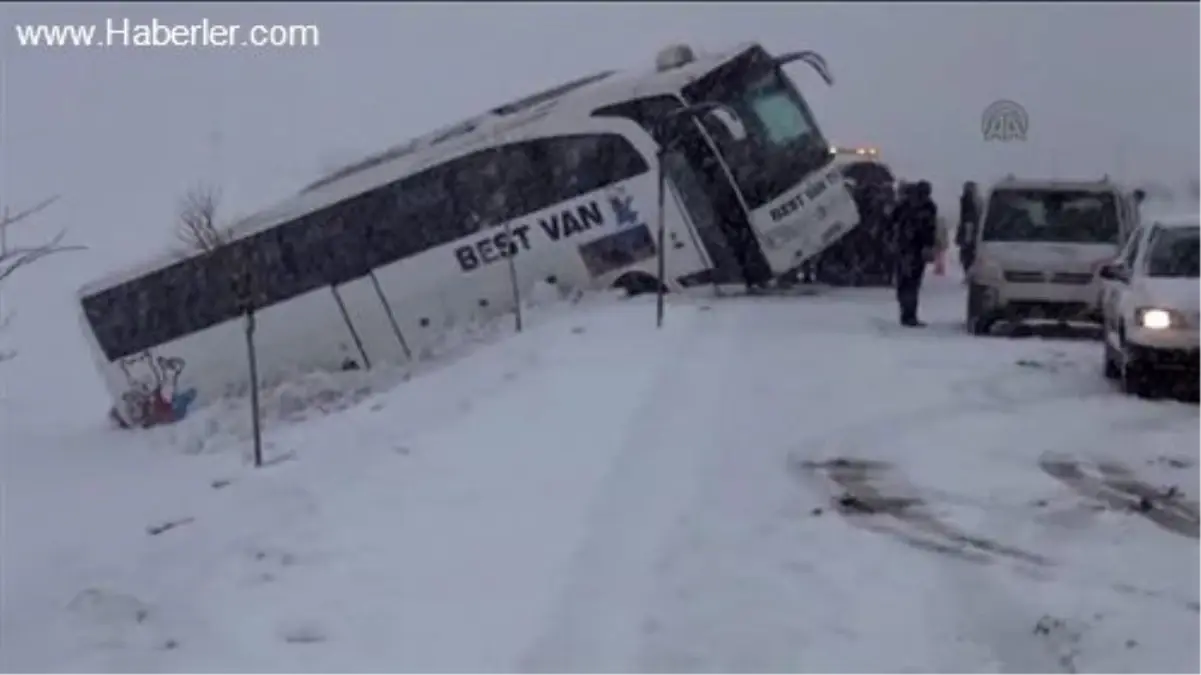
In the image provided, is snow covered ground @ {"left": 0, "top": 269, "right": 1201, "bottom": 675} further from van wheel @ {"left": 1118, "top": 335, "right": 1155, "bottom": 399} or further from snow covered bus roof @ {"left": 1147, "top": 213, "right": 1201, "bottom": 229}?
snow covered bus roof @ {"left": 1147, "top": 213, "right": 1201, "bottom": 229}

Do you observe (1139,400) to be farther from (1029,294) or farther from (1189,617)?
(1189,617)

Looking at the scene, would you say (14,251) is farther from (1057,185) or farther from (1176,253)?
(1057,185)

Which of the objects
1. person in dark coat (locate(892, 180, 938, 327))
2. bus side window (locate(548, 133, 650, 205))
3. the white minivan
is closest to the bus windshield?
bus side window (locate(548, 133, 650, 205))

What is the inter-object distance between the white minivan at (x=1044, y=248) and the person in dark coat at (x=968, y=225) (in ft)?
1.30

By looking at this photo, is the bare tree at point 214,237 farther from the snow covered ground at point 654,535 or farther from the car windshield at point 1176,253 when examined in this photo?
the car windshield at point 1176,253

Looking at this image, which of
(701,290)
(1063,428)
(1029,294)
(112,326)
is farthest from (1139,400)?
(112,326)

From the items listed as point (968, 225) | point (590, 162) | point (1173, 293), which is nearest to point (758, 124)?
point (590, 162)

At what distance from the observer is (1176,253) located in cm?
1605

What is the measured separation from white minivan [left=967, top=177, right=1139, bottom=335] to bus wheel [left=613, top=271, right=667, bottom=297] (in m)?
4.28

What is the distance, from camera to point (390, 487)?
34.5 ft

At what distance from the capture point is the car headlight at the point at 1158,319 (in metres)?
15.0

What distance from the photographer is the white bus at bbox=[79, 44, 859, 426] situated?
76.7 ft

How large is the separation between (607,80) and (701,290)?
10.2 feet

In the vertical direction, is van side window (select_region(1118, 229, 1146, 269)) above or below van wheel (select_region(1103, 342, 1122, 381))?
above
